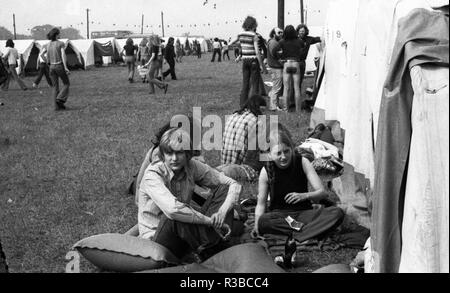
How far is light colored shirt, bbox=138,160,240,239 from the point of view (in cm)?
471

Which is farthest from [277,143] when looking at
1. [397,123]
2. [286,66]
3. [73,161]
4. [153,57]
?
[153,57]

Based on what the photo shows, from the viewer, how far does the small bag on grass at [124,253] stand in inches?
180

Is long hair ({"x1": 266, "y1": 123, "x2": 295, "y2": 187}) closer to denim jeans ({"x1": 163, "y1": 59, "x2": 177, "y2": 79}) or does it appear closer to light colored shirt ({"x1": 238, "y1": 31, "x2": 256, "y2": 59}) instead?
light colored shirt ({"x1": 238, "y1": 31, "x2": 256, "y2": 59})

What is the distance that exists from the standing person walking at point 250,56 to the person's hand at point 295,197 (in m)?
6.87

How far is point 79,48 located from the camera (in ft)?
121

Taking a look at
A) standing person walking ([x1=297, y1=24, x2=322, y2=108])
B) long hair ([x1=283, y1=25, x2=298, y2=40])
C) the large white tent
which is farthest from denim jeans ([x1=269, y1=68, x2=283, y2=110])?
the large white tent

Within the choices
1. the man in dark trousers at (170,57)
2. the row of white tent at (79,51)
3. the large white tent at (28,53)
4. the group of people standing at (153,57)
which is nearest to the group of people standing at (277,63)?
the group of people standing at (153,57)

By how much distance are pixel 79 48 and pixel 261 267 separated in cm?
3457

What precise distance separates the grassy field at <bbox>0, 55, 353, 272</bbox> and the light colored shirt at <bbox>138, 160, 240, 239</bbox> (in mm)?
595

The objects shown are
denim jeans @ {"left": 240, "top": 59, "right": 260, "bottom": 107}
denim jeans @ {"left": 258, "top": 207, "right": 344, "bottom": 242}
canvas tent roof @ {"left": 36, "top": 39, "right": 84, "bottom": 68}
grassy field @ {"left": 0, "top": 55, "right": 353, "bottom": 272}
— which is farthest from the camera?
canvas tent roof @ {"left": 36, "top": 39, "right": 84, "bottom": 68}

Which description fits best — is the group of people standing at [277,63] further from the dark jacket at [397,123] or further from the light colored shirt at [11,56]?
the light colored shirt at [11,56]

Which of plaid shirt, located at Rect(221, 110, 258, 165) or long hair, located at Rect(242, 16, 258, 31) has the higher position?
long hair, located at Rect(242, 16, 258, 31)

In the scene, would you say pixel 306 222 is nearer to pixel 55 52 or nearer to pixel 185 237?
pixel 185 237
